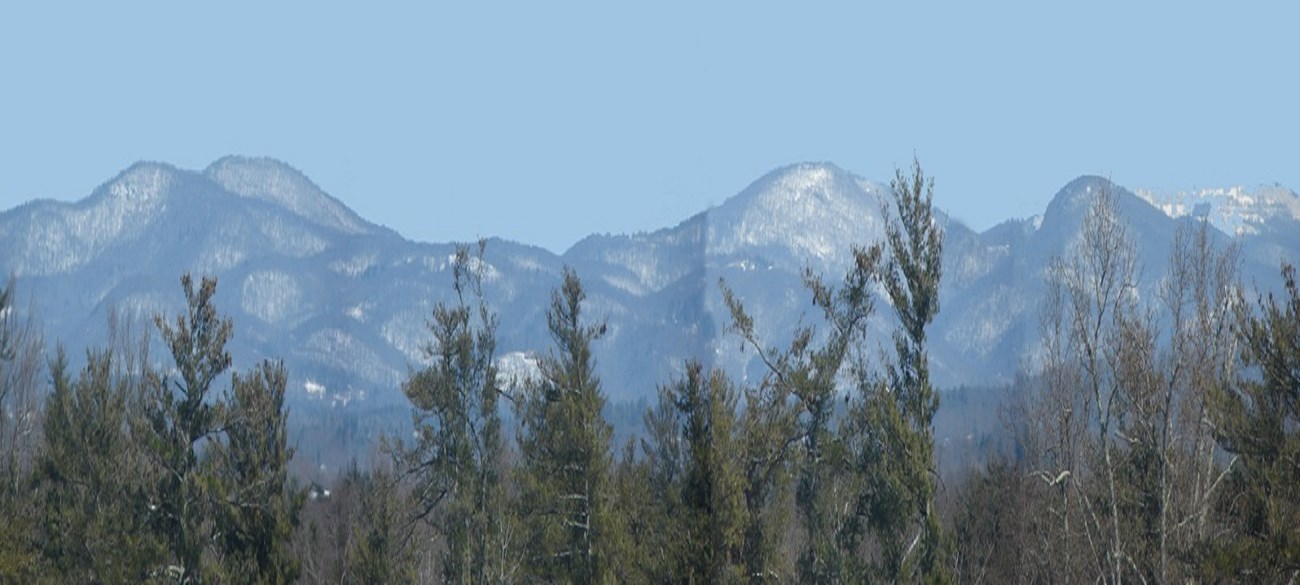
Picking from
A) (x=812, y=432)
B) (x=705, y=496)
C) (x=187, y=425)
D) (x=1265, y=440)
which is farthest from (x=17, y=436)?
(x=1265, y=440)

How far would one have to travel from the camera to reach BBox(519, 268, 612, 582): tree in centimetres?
3578

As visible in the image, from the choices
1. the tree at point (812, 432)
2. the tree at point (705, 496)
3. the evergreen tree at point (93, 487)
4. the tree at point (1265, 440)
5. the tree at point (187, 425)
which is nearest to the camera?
the tree at point (1265, 440)

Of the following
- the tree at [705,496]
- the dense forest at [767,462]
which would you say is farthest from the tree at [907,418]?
the tree at [705,496]

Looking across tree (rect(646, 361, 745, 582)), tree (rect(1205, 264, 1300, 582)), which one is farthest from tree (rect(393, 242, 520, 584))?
tree (rect(1205, 264, 1300, 582))

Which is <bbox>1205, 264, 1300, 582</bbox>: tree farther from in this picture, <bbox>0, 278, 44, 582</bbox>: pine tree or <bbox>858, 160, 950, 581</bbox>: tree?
<bbox>0, 278, 44, 582</bbox>: pine tree

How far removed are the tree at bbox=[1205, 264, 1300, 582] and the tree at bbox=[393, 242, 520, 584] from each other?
19158 mm

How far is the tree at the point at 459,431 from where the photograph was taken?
4238 cm

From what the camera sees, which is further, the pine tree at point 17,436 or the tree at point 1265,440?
the pine tree at point 17,436

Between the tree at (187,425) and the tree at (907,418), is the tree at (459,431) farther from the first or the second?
the tree at (907,418)

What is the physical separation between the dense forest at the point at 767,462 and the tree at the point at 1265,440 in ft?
0.17

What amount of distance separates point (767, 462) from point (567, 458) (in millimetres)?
5747

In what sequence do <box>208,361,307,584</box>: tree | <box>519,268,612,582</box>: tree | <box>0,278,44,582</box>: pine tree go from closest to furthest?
<box>0,278,44,582</box>: pine tree → <box>519,268,612,582</box>: tree → <box>208,361,307,584</box>: tree

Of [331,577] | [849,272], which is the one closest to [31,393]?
[331,577]

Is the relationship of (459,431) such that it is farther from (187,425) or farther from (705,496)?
(705,496)
